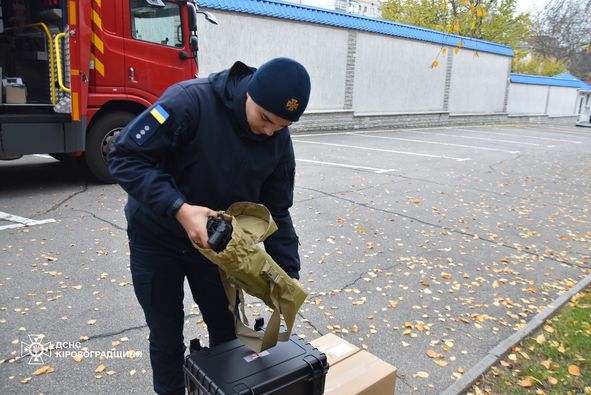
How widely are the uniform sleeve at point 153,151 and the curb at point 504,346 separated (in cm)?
202

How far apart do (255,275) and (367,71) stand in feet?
54.5

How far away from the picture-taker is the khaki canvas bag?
5.00ft

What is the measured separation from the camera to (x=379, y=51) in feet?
57.5

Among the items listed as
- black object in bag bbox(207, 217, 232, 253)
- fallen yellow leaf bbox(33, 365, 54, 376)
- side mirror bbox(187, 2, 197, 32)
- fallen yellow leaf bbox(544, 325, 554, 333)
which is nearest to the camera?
black object in bag bbox(207, 217, 232, 253)

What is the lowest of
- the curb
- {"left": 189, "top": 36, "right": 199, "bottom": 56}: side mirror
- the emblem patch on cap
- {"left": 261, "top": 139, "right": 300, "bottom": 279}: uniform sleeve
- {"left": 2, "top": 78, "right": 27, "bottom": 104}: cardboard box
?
the curb

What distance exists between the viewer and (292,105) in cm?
167

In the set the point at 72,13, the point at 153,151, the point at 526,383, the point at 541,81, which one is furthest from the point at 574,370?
the point at 541,81

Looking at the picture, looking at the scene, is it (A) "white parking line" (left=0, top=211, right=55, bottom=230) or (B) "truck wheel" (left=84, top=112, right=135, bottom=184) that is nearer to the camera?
(A) "white parking line" (left=0, top=211, right=55, bottom=230)

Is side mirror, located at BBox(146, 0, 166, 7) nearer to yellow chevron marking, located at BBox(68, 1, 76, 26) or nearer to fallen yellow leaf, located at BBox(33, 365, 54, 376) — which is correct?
yellow chevron marking, located at BBox(68, 1, 76, 26)

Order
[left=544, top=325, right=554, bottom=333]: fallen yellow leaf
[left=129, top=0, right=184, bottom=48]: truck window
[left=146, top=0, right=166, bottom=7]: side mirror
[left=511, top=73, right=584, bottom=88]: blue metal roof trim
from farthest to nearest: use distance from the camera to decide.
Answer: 1. [left=511, top=73, right=584, bottom=88]: blue metal roof trim
2. [left=129, top=0, right=184, bottom=48]: truck window
3. [left=146, top=0, right=166, bottom=7]: side mirror
4. [left=544, top=325, right=554, bottom=333]: fallen yellow leaf

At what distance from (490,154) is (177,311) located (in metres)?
12.5

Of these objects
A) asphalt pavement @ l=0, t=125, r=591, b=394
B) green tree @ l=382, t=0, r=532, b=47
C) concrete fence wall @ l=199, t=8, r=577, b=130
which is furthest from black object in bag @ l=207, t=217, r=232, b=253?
green tree @ l=382, t=0, r=532, b=47

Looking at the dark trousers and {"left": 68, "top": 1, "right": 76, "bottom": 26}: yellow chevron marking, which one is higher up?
{"left": 68, "top": 1, "right": 76, "bottom": 26}: yellow chevron marking

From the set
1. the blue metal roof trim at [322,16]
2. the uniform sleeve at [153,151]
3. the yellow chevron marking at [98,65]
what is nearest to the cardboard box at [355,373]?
the uniform sleeve at [153,151]
